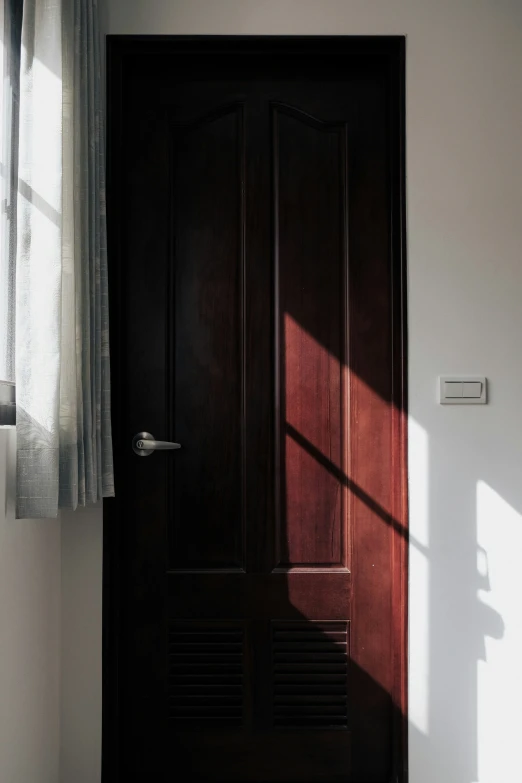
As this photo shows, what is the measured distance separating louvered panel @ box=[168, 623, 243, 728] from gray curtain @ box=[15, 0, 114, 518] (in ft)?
1.77

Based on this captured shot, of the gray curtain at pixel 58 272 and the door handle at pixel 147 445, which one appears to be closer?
the gray curtain at pixel 58 272

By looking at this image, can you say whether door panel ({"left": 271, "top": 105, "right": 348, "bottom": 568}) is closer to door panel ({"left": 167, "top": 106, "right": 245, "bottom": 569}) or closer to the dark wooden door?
the dark wooden door

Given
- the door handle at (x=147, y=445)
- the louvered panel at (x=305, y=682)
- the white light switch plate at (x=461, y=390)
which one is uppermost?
the white light switch plate at (x=461, y=390)

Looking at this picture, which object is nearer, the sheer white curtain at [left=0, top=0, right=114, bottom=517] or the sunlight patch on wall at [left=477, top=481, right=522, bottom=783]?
the sheer white curtain at [left=0, top=0, right=114, bottom=517]

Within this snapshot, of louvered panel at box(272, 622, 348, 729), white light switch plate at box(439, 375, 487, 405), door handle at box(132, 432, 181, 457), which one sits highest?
white light switch plate at box(439, 375, 487, 405)

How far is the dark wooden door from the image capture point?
2.03 m

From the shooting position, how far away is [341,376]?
6.76 ft

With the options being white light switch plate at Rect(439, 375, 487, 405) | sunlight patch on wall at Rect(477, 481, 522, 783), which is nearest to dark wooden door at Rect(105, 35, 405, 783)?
white light switch plate at Rect(439, 375, 487, 405)

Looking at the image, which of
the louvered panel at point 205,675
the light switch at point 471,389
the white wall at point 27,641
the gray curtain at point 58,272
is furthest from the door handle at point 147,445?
the light switch at point 471,389

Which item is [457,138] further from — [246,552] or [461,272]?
[246,552]

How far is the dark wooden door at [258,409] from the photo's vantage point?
203 centimetres

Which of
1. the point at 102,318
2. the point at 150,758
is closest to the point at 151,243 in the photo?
the point at 102,318

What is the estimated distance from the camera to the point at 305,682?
203 cm

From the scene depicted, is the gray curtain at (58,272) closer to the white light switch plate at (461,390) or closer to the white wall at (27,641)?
the white wall at (27,641)
